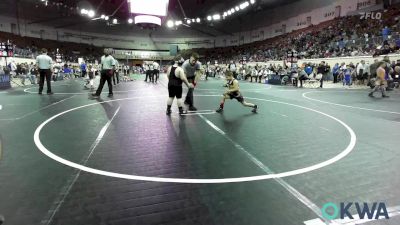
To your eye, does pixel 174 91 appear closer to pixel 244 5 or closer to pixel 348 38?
pixel 348 38

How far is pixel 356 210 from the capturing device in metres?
3.00

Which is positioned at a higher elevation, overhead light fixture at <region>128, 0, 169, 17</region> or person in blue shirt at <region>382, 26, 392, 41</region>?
overhead light fixture at <region>128, 0, 169, 17</region>

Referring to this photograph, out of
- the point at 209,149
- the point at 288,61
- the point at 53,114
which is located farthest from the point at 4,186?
the point at 288,61

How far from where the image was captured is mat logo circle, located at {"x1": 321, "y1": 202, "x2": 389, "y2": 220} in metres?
2.88

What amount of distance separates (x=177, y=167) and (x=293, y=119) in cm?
460

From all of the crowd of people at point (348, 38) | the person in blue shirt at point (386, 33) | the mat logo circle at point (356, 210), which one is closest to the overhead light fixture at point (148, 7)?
the crowd of people at point (348, 38)

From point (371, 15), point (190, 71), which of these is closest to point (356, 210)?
point (190, 71)

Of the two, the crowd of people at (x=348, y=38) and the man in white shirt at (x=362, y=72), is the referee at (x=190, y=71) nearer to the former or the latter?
the man in white shirt at (x=362, y=72)

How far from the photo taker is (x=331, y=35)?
30.4m

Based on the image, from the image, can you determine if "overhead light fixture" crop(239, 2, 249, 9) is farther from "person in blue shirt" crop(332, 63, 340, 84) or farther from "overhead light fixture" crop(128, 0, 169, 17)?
"person in blue shirt" crop(332, 63, 340, 84)

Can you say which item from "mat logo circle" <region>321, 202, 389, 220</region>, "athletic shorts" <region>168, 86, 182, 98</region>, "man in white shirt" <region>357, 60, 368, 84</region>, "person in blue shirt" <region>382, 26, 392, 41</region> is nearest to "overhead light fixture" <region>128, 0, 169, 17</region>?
"man in white shirt" <region>357, 60, 368, 84</region>

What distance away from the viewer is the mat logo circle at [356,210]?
2.88 m

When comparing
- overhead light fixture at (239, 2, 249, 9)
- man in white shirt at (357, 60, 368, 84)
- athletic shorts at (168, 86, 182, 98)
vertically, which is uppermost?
overhead light fixture at (239, 2, 249, 9)

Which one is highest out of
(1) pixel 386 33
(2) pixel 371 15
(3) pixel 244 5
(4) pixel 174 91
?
(3) pixel 244 5
